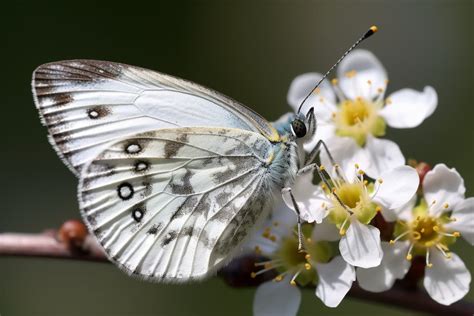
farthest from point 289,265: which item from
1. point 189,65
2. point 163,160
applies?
point 189,65

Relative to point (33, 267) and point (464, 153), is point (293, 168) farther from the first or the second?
point (33, 267)

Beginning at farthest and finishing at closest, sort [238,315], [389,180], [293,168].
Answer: [238,315], [293,168], [389,180]

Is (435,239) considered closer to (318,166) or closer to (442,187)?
(442,187)

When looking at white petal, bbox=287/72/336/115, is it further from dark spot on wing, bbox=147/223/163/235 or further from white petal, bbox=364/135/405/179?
dark spot on wing, bbox=147/223/163/235

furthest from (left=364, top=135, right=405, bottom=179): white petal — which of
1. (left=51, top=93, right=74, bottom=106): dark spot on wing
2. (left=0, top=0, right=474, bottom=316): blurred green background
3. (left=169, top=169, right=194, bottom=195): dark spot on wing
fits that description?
(left=0, top=0, right=474, bottom=316): blurred green background

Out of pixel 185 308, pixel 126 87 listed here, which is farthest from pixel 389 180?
pixel 185 308
